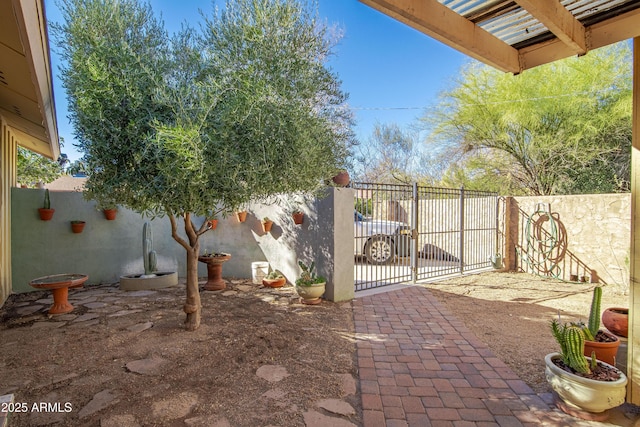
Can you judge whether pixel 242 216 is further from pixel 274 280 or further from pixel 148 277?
pixel 148 277

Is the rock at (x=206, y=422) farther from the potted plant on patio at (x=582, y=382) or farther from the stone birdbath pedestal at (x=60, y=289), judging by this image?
the stone birdbath pedestal at (x=60, y=289)

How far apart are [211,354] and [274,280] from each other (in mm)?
2917

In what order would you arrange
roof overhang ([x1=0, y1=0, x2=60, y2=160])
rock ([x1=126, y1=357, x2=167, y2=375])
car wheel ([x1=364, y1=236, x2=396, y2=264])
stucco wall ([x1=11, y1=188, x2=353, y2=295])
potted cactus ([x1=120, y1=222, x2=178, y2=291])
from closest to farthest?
roof overhang ([x1=0, y1=0, x2=60, y2=160]) < rock ([x1=126, y1=357, x2=167, y2=375]) < stucco wall ([x1=11, y1=188, x2=353, y2=295]) < potted cactus ([x1=120, y1=222, x2=178, y2=291]) < car wheel ([x1=364, y1=236, x2=396, y2=264])

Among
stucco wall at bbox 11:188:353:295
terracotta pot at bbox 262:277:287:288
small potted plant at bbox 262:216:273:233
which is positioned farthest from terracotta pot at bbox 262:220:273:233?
terracotta pot at bbox 262:277:287:288

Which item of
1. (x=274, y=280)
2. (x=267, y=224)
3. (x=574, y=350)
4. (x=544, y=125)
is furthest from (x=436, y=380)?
(x=544, y=125)

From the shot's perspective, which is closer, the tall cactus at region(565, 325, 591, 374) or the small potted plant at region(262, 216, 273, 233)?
the tall cactus at region(565, 325, 591, 374)

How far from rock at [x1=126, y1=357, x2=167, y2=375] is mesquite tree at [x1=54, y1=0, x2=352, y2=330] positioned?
1.51 m

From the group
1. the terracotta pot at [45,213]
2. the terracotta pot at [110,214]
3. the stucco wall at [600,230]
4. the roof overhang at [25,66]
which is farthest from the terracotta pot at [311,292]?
the stucco wall at [600,230]

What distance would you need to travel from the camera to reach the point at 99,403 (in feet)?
8.38

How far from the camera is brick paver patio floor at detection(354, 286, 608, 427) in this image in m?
2.40

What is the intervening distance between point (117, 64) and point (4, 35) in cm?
87

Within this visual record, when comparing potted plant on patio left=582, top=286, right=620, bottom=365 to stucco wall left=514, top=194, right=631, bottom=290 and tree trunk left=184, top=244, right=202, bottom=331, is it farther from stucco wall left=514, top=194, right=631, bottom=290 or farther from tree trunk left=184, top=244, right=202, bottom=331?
stucco wall left=514, top=194, right=631, bottom=290

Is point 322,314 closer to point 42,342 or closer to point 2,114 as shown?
point 42,342

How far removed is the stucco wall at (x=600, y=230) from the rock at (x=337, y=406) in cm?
641
